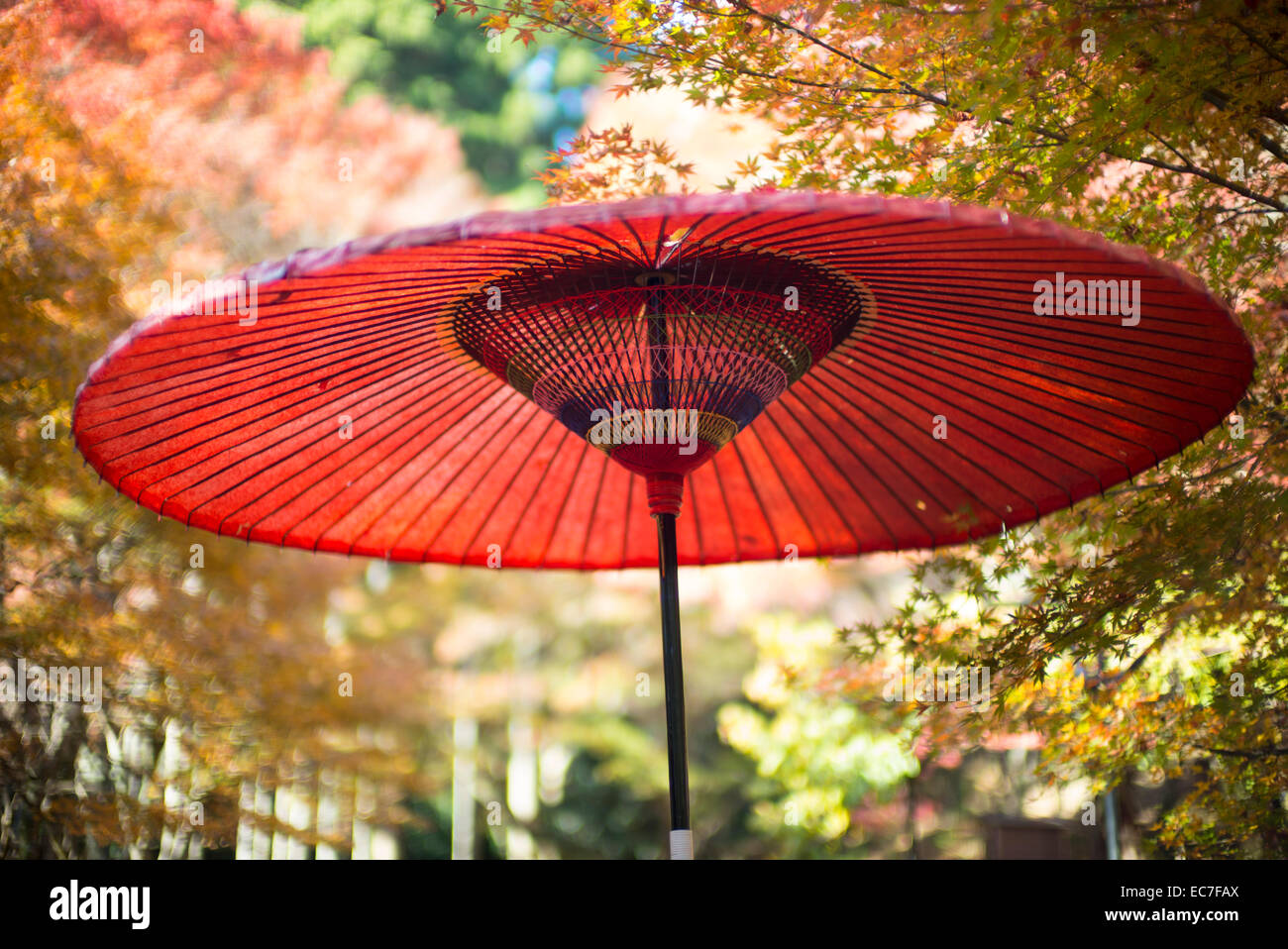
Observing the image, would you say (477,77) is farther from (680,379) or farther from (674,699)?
(674,699)

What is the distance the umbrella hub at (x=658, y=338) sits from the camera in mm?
1757

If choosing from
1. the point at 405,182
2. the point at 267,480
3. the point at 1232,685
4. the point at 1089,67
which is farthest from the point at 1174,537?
the point at 405,182

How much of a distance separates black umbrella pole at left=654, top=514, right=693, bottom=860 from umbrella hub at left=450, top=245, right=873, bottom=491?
0.13m

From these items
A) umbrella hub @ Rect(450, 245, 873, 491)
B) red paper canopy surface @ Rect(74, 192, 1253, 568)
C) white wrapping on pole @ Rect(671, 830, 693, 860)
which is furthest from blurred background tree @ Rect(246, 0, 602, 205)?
white wrapping on pole @ Rect(671, 830, 693, 860)

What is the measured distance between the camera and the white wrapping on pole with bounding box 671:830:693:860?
1.71 m

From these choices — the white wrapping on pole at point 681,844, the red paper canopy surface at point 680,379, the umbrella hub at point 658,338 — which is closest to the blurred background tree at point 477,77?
the red paper canopy surface at point 680,379

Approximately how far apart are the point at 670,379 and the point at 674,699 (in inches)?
20.7

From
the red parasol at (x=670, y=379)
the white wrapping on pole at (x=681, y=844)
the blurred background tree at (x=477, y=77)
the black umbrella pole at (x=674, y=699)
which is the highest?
the blurred background tree at (x=477, y=77)

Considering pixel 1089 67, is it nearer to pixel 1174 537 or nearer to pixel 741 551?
pixel 1174 537

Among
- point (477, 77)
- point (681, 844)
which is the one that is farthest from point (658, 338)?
point (477, 77)

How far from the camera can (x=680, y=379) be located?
1.82 m

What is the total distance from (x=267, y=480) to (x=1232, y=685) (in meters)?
2.35

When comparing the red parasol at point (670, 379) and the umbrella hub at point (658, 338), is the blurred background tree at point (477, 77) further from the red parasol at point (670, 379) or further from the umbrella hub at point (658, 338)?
the umbrella hub at point (658, 338)

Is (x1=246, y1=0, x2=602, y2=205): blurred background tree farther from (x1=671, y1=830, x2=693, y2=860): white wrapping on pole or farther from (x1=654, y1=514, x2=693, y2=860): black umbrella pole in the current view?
(x1=671, y1=830, x2=693, y2=860): white wrapping on pole
